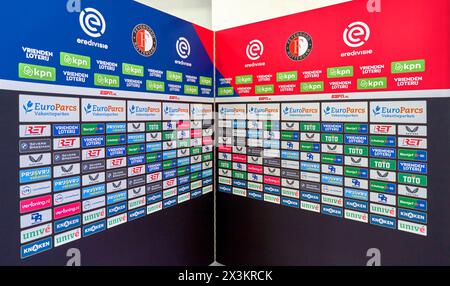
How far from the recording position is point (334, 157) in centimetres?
202

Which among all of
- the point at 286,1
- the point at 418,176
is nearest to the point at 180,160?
the point at 286,1

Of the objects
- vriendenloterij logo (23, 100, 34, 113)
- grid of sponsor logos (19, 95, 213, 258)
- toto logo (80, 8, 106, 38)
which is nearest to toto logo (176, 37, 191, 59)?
grid of sponsor logos (19, 95, 213, 258)

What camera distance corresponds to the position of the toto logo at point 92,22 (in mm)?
1663

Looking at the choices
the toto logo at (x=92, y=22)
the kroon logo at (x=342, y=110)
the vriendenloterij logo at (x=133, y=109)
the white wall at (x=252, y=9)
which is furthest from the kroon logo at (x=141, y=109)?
the kroon logo at (x=342, y=110)

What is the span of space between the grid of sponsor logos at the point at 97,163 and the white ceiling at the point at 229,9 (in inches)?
28.6

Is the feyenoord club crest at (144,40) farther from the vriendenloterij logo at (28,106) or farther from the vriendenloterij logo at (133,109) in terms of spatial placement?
the vriendenloterij logo at (28,106)

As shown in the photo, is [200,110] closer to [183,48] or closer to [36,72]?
[183,48]

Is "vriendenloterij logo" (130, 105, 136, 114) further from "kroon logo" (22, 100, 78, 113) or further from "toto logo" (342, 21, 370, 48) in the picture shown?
"toto logo" (342, 21, 370, 48)

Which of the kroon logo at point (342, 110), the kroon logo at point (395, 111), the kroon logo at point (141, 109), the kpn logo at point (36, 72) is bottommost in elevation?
the kroon logo at point (395, 111)

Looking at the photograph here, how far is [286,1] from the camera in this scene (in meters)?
2.18

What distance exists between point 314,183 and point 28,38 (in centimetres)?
186

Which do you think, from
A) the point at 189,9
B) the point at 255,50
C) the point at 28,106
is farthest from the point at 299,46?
the point at 28,106

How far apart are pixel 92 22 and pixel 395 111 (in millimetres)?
1815

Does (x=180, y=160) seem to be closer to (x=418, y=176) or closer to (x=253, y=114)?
(x=253, y=114)
